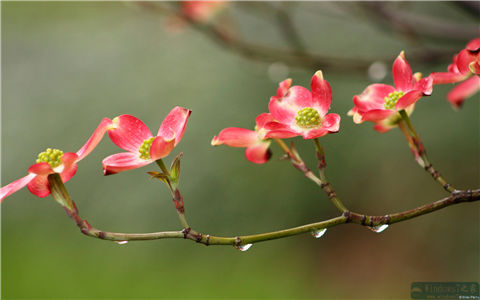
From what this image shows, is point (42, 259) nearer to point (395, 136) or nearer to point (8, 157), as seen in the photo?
point (8, 157)

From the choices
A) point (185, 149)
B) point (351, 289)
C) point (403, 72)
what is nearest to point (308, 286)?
point (351, 289)

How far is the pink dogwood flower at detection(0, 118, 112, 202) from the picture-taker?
432 mm

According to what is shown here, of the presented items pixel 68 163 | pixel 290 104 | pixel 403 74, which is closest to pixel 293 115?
pixel 290 104

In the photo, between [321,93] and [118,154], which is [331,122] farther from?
[118,154]

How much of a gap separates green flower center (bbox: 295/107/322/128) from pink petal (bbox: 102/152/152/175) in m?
0.15

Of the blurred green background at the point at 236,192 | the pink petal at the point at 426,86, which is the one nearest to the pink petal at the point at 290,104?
the pink petal at the point at 426,86

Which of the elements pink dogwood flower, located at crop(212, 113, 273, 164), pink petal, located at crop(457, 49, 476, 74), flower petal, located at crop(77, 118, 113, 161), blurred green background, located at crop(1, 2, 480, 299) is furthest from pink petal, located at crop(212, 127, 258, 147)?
blurred green background, located at crop(1, 2, 480, 299)

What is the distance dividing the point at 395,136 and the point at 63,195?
6.04 feet

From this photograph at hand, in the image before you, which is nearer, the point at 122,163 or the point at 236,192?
the point at 122,163

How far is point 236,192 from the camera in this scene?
2.37 m

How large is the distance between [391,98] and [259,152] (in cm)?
15

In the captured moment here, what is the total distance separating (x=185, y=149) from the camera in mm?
2512

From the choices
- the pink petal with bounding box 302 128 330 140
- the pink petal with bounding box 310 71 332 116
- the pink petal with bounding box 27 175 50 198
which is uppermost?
the pink petal with bounding box 310 71 332 116

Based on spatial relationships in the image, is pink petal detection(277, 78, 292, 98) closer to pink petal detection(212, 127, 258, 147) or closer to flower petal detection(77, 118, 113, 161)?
pink petal detection(212, 127, 258, 147)
